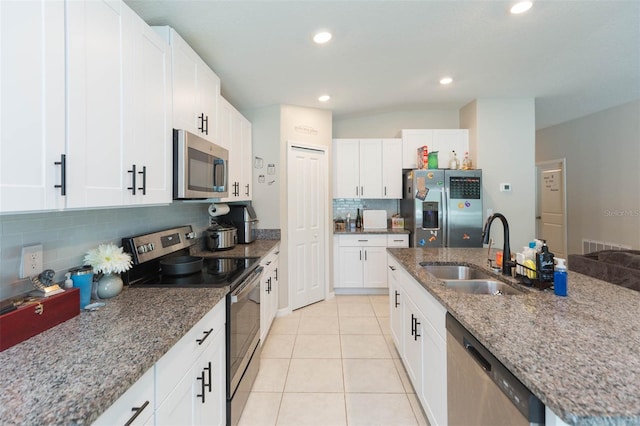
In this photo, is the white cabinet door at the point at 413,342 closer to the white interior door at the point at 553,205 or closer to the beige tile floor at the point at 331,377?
the beige tile floor at the point at 331,377

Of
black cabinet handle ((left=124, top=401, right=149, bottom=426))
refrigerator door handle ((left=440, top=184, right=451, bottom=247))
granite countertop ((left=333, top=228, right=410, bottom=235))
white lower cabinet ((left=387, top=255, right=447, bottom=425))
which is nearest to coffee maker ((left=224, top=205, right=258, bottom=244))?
granite countertop ((left=333, top=228, right=410, bottom=235))

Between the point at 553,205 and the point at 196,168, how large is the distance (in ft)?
19.9

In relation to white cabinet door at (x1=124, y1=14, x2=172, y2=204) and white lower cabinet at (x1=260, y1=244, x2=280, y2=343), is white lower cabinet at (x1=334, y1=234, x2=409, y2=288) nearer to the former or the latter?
white lower cabinet at (x1=260, y1=244, x2=280, y2=343)

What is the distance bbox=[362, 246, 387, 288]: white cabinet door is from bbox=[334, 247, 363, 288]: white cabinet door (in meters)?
0.07

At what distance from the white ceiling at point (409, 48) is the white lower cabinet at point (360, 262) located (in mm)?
1927

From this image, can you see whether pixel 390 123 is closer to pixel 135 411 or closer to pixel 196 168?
pixel 196 168

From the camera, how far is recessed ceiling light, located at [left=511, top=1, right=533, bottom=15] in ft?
6.24

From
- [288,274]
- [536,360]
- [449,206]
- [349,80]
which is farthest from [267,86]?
[536,360]

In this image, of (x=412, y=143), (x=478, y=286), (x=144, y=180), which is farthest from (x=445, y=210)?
(x=144, y=180)

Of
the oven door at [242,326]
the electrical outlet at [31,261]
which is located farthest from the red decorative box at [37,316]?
the oven door at [242,326]

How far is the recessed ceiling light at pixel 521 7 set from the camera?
74.9 inches

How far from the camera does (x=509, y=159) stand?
3.76 metres

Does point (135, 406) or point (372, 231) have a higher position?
point (372, 231)

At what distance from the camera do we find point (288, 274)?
3422 mm
